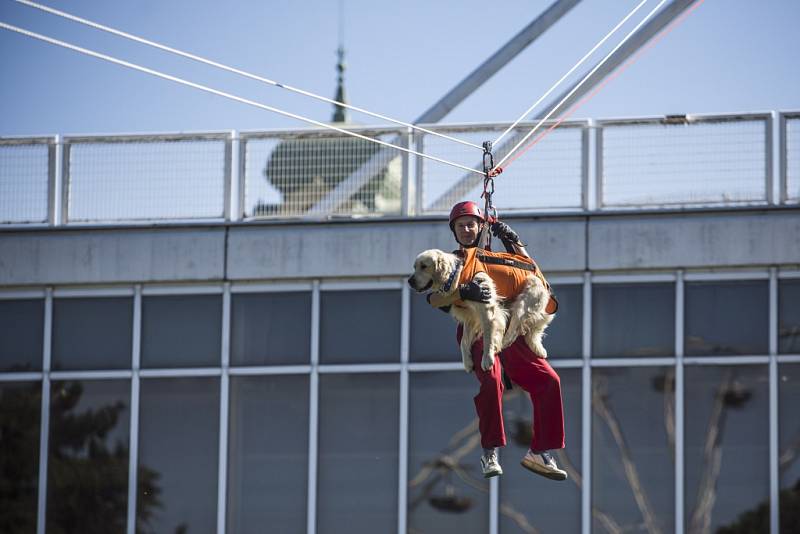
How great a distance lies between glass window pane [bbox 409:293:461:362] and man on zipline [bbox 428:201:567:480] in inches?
386

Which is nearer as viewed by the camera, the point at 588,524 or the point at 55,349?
the point at 588,524

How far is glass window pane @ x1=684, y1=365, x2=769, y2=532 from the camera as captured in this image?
2570 cm

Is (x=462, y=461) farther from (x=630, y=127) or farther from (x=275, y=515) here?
(x=630, y=127)

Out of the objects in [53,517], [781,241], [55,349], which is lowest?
[53,517]

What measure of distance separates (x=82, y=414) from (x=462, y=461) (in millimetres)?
5366

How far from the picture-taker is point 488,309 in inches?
633

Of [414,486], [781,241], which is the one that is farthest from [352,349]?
[781,241]

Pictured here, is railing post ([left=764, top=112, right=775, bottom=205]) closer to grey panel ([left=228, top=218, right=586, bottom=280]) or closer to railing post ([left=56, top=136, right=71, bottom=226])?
grey panel ([left=228, top=218, right=586, bottom=280])

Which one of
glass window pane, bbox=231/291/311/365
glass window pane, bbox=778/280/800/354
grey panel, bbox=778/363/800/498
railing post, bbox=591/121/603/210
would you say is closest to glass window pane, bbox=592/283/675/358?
railing post, bbox=591/121/603/210

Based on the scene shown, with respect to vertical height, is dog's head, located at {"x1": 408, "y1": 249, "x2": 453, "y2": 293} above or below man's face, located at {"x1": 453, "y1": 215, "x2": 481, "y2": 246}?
below

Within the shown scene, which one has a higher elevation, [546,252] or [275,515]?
[546,252]

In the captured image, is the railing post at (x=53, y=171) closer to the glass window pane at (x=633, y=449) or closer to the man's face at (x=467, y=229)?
the glass window pane at (x=633, y=449)

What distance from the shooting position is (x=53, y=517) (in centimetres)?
2720

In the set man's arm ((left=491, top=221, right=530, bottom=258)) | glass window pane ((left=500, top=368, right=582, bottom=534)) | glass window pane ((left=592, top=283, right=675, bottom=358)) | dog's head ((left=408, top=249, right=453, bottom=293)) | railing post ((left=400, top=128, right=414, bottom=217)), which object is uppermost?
railing post ((left=400, top=128, right=414, bottom=217))
